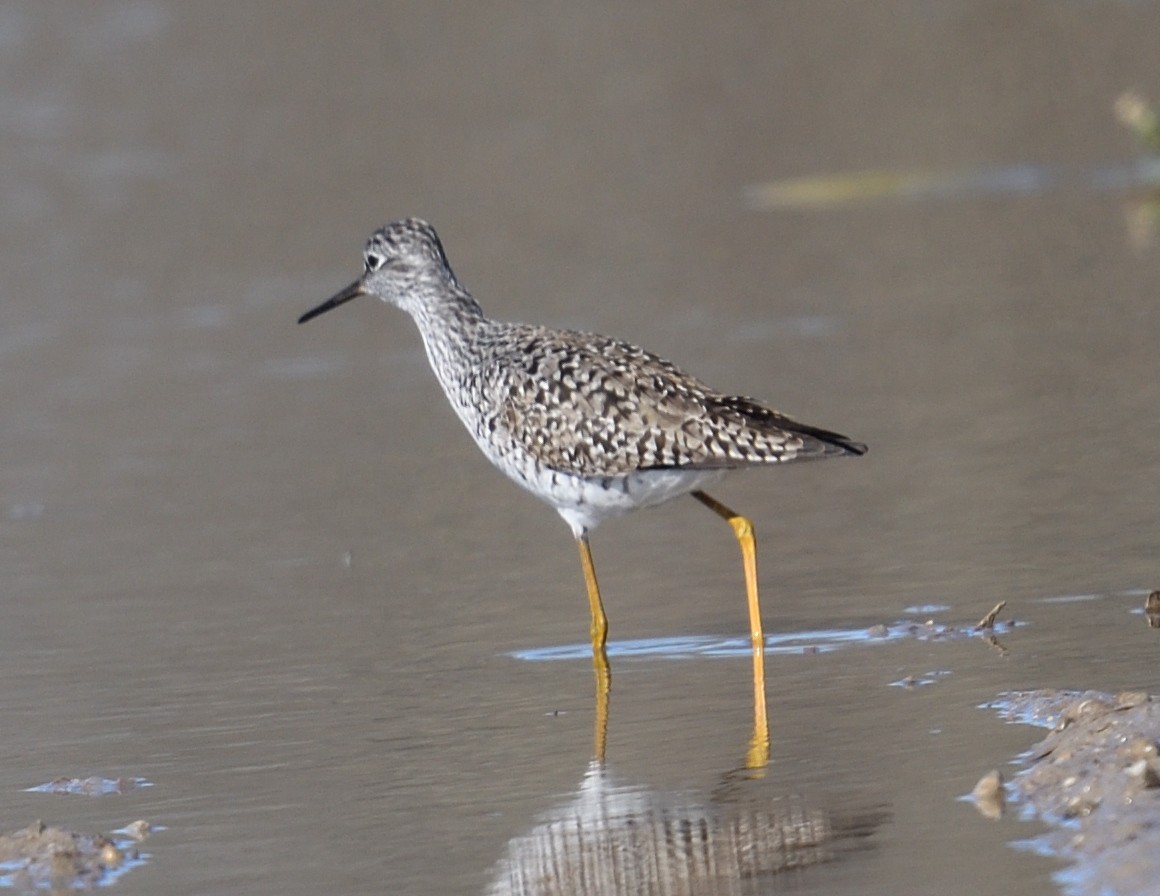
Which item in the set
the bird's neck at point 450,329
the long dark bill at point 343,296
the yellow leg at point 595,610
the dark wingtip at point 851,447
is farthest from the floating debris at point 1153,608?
the long dark bill at point 343,296

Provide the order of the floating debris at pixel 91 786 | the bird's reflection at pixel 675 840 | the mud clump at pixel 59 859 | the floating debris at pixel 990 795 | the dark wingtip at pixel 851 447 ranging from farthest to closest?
the dark wingtip at pixel 851 447
the floating debris at pixel 91 786
the mud clump at pixel 59 859
the floating debris at pixel 990 795
the bird's reflection at pixel 675 840

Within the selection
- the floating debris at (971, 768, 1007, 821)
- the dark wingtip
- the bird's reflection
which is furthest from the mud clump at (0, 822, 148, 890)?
the dark wingtip

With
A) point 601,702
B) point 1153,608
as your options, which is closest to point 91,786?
point 601,702

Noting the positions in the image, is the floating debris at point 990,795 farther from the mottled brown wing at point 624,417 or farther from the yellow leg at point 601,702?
the mottled brown wing at point 624,417

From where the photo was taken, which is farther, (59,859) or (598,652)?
(598,652)

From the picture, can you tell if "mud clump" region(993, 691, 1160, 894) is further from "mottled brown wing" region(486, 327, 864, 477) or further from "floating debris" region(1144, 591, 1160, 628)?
"mottled brown wing" region(486, 327, 864, 477)

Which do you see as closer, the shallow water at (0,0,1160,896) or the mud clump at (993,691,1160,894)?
the mud clump at (993,691,1160,894)

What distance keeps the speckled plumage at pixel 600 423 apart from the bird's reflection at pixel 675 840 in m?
1.71

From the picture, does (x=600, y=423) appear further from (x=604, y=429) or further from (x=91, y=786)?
(x=91, y=786)

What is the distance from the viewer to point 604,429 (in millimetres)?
7559

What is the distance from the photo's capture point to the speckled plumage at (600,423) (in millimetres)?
7371

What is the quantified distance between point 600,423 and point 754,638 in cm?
92

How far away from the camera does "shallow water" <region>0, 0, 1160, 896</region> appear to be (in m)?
6.01

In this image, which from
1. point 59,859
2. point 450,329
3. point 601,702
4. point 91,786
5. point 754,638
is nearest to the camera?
point 59,859
